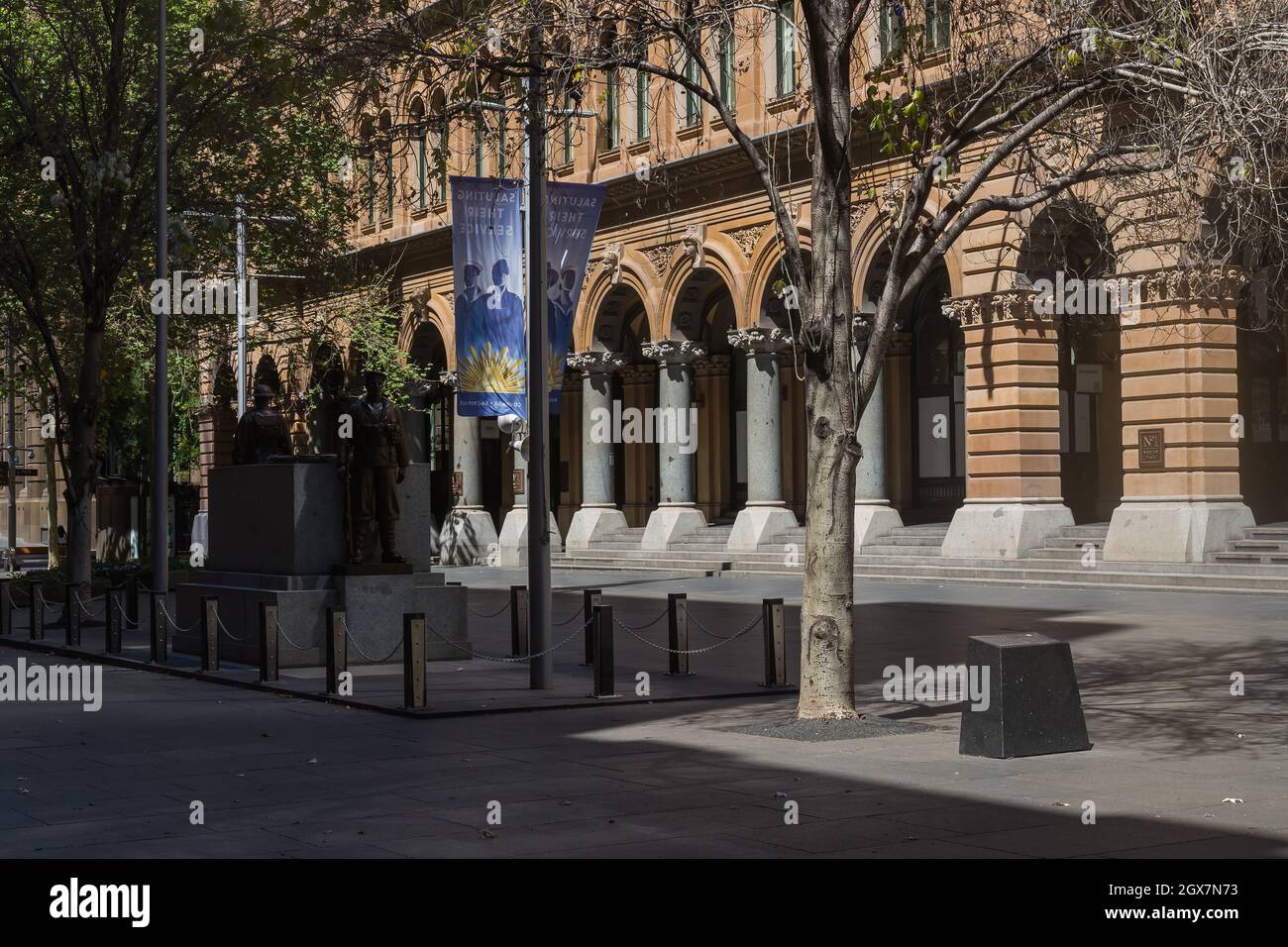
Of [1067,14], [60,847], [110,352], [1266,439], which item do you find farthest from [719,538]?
[60,847]

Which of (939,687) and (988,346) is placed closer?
(939,687)

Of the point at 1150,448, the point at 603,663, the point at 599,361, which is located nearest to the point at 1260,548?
the point at 1150,448

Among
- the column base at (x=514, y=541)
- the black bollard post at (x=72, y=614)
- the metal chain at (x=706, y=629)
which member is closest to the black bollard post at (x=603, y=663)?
the metal chain at (x=706, y=629)

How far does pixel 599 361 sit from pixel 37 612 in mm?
21687

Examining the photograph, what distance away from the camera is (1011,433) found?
32.4 metres

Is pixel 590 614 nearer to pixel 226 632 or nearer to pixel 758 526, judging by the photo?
pixel 226 632

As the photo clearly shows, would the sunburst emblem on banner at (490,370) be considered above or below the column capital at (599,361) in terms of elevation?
below

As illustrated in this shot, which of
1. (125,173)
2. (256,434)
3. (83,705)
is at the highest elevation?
(125,173)

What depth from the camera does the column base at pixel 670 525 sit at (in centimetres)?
4097

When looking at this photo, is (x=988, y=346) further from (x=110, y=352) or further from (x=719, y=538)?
(x=110, y=352)

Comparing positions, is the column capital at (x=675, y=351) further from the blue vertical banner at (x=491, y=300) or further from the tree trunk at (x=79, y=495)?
the tree trunk at (x=79, y=495)

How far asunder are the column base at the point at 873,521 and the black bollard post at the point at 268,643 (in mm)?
19870
